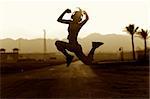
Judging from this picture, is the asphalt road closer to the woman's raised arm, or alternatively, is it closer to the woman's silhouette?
the woman's silhouette

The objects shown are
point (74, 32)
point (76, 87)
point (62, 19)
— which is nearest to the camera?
point (74, 32)

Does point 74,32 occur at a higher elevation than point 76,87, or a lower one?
higher

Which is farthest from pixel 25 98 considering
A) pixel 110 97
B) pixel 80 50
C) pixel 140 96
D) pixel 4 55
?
pixel 4 55

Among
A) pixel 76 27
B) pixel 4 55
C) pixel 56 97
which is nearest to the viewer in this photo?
pixel 76 27

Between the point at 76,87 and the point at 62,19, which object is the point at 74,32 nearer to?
the point at 62,19

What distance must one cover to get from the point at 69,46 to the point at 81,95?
12.2m

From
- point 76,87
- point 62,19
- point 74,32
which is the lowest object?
point 76,87

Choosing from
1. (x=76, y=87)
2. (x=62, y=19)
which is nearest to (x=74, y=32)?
(x=62, y=19)

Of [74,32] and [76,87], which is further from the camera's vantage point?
[76,87]

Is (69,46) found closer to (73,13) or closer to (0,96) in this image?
(73,13)

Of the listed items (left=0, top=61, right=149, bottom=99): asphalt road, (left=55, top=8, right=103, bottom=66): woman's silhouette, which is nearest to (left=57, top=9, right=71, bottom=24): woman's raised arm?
(left=55, top=8, right=103, bottom=66): woman's silhouette

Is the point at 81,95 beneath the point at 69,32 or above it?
beneath

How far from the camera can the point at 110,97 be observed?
2130 cm

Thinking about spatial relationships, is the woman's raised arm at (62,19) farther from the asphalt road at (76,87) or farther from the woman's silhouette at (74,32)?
the asphalt road at (76,87)
